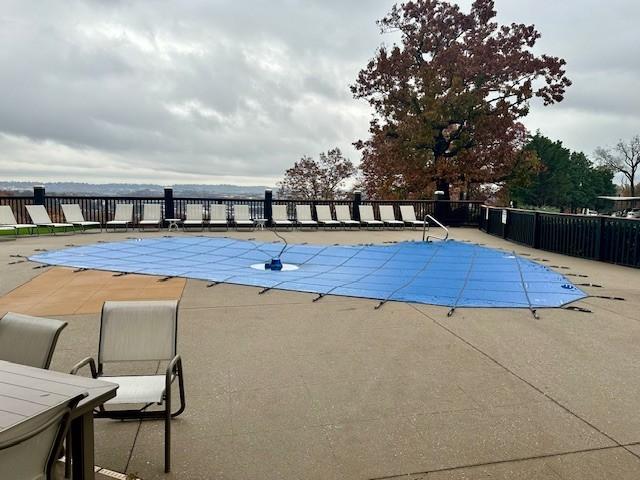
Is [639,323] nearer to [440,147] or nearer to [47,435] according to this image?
[47,435]

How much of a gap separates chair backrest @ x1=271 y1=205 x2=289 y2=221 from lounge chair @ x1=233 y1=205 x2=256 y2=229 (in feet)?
2.38

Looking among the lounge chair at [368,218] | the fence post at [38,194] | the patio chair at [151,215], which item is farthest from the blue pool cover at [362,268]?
the fence post at [38,194]

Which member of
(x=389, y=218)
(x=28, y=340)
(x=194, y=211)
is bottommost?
(x=28, y=340)

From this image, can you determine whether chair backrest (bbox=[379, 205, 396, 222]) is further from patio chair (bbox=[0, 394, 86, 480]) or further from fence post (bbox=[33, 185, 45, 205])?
patio chair (bbox=[0, 394, 86, 480])

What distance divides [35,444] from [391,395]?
2.21 meters

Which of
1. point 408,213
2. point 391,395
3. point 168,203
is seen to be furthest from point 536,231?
point 168,203

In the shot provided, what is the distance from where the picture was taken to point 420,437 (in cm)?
250

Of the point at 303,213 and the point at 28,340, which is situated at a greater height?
the point at 303,213

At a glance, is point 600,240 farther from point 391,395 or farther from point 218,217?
point 218,217

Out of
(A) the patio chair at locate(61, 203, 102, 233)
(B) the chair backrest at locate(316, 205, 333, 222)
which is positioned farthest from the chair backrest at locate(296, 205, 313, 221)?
(A) the patio chair at locate(61, 203, 102, 233)

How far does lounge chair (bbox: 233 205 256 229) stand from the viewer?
14.1 metres

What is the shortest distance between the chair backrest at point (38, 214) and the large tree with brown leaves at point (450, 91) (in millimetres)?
13432

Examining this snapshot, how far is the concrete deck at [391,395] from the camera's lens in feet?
7.42

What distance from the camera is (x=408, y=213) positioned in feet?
52.7
